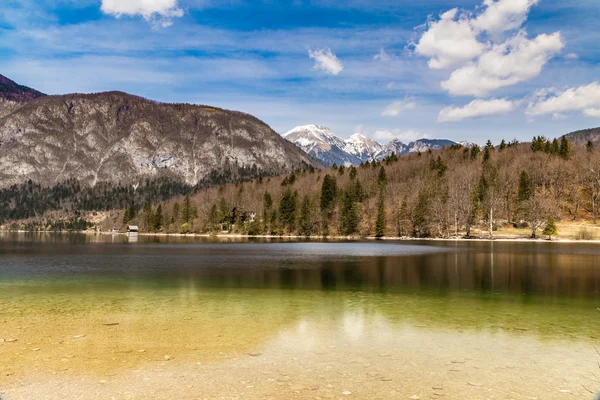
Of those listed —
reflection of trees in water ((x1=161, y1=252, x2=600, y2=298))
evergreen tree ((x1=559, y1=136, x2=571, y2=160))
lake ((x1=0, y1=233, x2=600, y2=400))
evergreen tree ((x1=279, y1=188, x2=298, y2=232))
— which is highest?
evergreen tree ((x1=559, y1=136, x2=571, y2=160))

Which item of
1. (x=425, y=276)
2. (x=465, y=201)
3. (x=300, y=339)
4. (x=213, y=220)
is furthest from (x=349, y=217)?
(x=300, y=339)

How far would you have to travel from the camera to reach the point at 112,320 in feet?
71.2

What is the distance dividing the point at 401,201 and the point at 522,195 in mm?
38635

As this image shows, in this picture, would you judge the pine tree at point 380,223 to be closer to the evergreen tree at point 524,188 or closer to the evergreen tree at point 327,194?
the evergreen tree at point 327,194

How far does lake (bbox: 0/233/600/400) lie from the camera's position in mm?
12555

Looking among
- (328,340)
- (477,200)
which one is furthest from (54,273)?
(477,200)

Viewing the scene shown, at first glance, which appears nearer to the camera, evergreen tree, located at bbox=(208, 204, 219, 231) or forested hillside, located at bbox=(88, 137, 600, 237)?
forested hillside, located at bbox=(88, 137, 600, 237)

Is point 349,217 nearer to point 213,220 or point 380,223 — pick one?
point 380,223

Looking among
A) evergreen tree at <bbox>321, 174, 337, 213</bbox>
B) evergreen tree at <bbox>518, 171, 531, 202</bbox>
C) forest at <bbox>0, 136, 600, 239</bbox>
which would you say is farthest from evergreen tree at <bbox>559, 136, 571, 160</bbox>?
evergreen tree at <bbox>321, 174, 337, 213</bbox>

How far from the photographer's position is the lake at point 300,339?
12.6 m

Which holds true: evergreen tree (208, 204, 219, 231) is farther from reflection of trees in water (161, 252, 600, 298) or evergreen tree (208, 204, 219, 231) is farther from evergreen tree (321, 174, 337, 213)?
reflection of trees in water (161, 252, 600, 298)

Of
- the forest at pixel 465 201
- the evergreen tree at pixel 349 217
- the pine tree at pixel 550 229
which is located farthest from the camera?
the evergreen tree at pixel 349 217

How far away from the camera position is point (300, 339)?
18031 mm

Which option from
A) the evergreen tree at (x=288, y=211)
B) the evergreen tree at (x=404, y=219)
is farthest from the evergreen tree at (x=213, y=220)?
the evergreen tree at (x=404, y=219)
